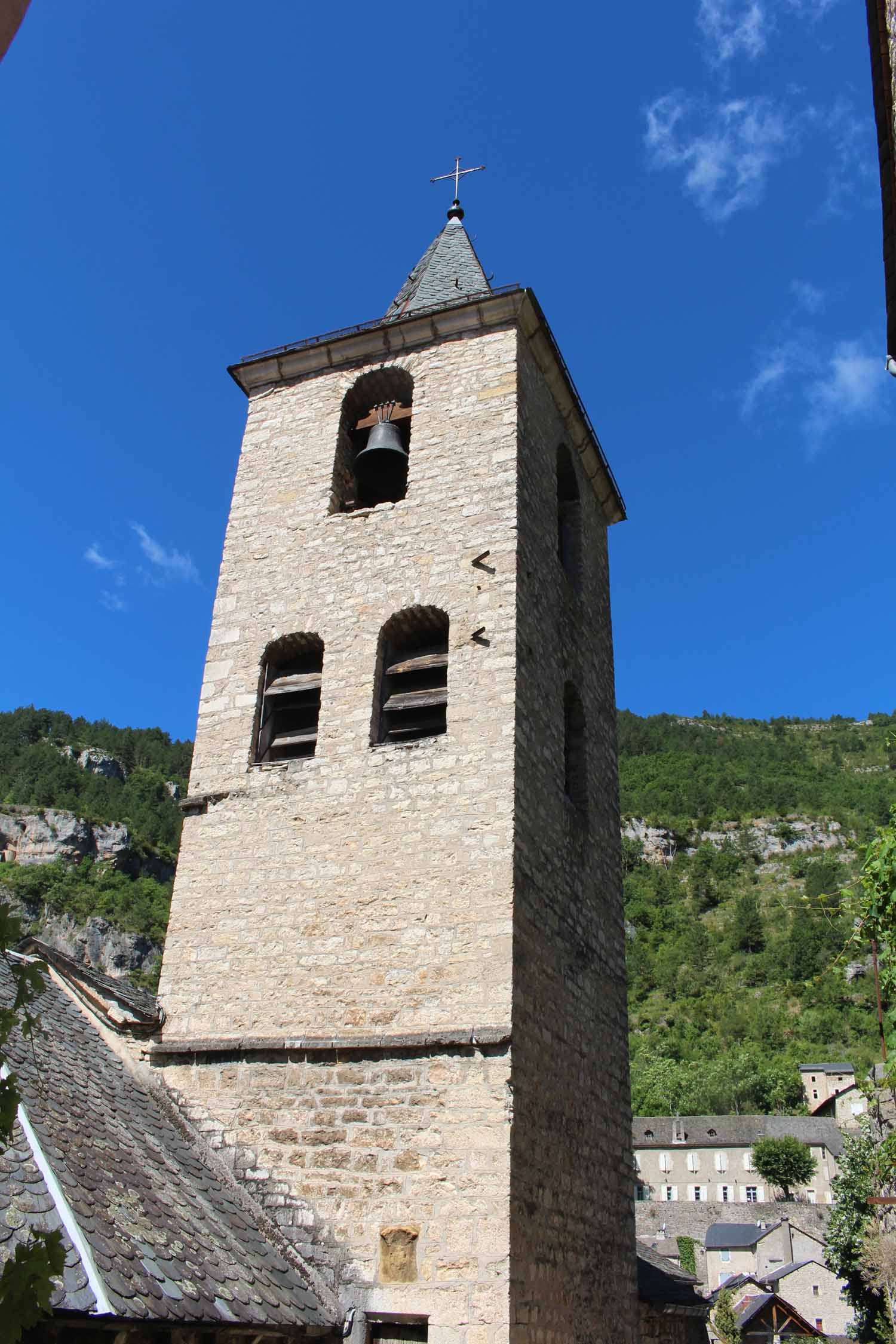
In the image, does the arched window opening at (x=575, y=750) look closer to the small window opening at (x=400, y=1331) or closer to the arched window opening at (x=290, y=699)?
the arched window opening at (x=290, y=699)

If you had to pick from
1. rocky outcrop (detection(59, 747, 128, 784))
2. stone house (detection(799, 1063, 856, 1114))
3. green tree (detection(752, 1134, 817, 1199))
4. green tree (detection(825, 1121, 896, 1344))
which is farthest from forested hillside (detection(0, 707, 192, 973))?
stone house (detection(799, 1063, 856, 1114))

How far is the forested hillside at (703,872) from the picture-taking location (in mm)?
79350

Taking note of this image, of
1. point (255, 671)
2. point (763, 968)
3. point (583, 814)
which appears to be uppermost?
point (763, 968)

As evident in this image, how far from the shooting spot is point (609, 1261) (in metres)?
9.08

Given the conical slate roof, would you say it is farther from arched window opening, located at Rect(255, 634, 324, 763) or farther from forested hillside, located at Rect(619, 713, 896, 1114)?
forested hillside, located at Rect(619, 713, 896, 1114)

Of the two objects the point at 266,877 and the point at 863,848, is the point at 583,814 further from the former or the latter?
the point at 863,848

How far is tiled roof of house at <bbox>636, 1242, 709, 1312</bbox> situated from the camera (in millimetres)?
10196

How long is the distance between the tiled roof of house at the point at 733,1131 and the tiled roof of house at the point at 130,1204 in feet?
215

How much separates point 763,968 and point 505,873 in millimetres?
98598

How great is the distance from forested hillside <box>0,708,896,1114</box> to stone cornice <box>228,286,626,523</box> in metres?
56.8

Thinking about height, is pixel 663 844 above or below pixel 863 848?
above

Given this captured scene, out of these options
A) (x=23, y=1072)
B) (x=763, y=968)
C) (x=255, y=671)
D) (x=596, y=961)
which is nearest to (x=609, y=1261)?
(x=596, y=961)

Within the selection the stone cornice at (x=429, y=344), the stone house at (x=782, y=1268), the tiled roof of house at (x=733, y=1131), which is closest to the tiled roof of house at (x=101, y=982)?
the stone cornice at (x=429, y=344)

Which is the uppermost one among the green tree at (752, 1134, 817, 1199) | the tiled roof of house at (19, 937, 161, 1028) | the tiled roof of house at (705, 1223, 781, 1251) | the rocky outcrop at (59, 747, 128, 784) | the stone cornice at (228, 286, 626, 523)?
the rocky outcrop at (59, 747, 128, 784)
